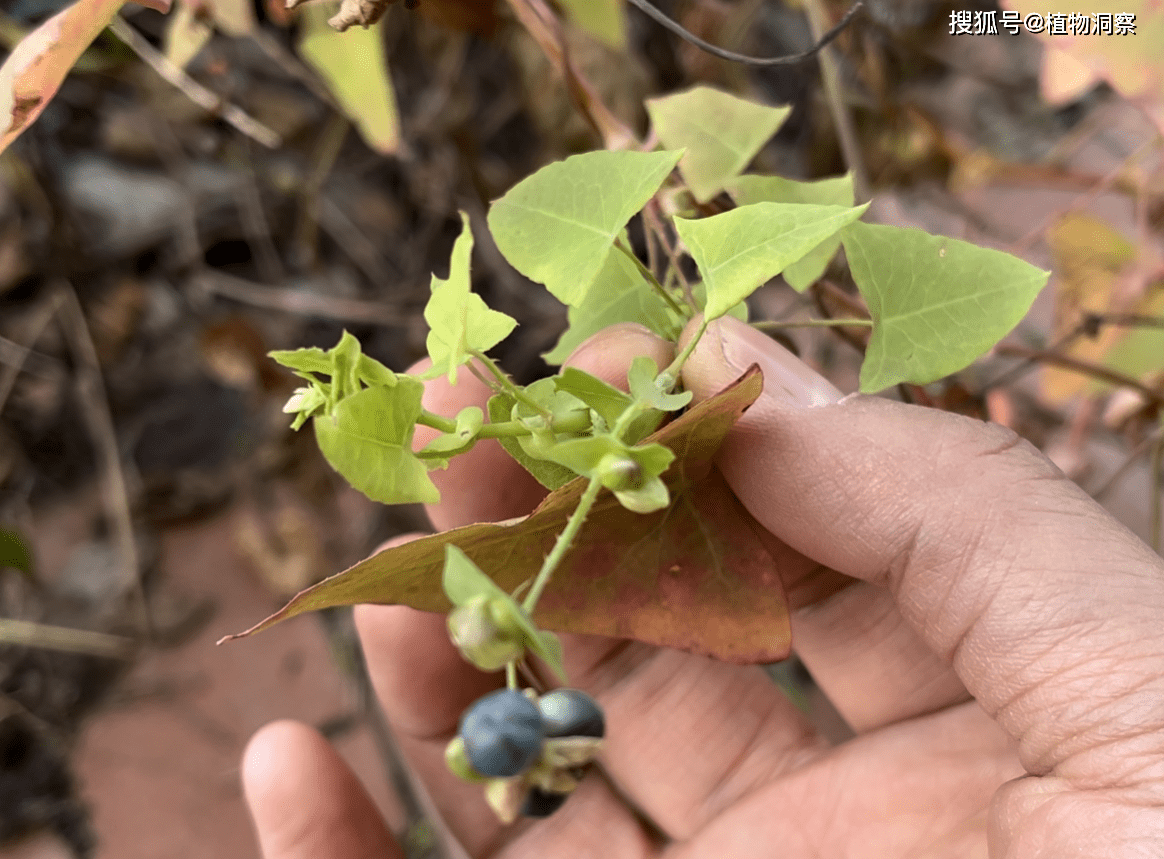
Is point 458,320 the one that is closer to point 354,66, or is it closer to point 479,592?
point 479,592

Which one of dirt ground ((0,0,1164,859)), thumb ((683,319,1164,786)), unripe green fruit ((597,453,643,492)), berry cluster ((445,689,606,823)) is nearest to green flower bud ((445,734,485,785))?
berry cluster ((445,689,606,823))

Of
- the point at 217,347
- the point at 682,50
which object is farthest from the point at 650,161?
the point at 217,347

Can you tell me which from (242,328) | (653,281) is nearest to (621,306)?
(653,281)

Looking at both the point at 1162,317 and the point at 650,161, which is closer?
the point at 650,161

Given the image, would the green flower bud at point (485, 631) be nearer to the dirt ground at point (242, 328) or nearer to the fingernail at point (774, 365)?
the fingernail at point (774, 365)

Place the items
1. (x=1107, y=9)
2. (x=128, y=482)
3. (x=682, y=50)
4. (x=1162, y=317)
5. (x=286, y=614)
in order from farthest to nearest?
(x=128, y=482)
(x=682, y=50)
(x=1162, y=317)
(x=1107, y=9)
(x=286, y=614)

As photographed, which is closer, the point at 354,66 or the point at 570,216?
the point at 570,216

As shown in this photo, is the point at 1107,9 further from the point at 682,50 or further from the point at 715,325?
the point at 682,50
